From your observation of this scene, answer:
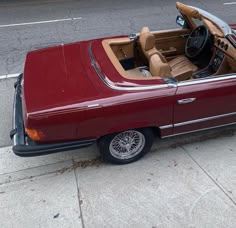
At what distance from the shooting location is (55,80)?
3.15 meters

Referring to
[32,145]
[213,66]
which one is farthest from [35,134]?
[213,66]

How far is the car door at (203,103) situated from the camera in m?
3.07

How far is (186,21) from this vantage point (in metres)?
4.17

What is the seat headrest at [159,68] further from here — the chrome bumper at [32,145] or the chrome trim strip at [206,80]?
the chrome bumper at [32,145]

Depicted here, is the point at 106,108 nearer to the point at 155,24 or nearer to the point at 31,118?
the point at 31,118

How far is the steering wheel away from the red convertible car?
0.02 m

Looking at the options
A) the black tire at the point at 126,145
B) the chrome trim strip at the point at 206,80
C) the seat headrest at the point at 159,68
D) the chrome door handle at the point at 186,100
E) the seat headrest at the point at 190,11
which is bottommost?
the black tire at the point at 126,145

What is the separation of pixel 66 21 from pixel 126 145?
19.4ft

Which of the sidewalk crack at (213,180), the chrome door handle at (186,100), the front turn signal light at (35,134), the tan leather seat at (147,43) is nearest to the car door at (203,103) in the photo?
the chrome door handle at (186,100)

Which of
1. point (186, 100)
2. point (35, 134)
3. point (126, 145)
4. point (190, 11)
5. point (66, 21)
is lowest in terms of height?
point (66, 21)

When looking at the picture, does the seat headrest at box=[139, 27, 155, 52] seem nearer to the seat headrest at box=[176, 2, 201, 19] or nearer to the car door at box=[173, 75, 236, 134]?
the seat headrest at box=[176, 2, 201, 19]

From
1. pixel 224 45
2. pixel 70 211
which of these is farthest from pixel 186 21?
pixel 70 211

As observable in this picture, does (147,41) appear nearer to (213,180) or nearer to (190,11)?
(190,11)

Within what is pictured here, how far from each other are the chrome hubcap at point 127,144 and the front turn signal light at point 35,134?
2.49 ft
